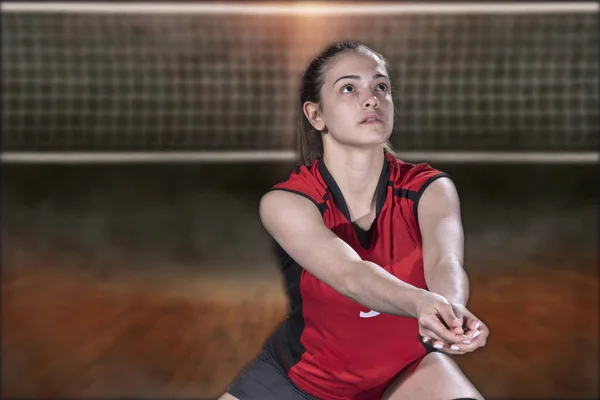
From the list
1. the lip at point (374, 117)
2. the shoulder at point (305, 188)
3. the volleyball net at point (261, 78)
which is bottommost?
the volleyball net at point (261, 78)

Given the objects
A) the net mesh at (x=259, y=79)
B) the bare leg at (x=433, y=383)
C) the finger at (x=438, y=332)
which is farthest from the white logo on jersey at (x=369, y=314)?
the net mesh at (x=259, y=79)

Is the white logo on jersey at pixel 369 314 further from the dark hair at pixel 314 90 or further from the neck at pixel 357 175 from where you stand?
the dark hair at pixel 314 90

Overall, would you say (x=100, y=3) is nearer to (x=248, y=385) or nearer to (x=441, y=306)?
(x=248, y=385)

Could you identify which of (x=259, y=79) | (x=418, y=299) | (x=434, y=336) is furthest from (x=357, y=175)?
(x=259, y=79)

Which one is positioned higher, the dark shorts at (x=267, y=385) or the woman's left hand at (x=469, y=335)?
the woman's left hand at (x=469, y=335)

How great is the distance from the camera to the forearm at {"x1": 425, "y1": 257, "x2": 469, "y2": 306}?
2.03 meters

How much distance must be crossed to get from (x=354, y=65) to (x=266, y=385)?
90 centimetres

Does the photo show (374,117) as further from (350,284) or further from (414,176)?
(350,284)

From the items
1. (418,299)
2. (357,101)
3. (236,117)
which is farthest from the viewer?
(236,117)

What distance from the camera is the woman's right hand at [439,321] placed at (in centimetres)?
181

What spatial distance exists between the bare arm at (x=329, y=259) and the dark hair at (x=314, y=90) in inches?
8.7

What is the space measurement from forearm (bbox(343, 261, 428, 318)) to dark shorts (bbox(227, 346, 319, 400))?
46cm

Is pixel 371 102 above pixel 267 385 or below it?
above

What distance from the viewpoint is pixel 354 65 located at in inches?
92.7
